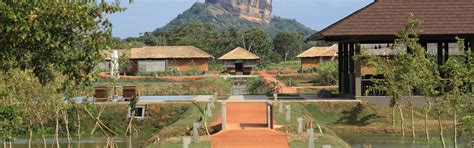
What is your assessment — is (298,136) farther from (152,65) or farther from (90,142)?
(152,65)

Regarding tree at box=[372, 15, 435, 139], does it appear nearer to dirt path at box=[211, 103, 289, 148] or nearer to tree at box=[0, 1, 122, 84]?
dirt path at box=[211, 103, 289, 148]

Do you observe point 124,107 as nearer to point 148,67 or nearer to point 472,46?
point 472,46

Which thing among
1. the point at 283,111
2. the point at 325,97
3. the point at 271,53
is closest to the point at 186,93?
the point at 325,97

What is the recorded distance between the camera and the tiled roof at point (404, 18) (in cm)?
2742

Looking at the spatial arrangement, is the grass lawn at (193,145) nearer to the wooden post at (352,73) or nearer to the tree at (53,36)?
→ the tree at (53,36)

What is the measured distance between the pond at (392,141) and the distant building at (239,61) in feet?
127

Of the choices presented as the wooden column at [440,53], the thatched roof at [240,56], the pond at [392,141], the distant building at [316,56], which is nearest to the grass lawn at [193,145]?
the pond at [392,141]

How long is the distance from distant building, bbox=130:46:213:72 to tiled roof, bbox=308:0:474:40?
110ft

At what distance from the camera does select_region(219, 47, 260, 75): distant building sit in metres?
63.4

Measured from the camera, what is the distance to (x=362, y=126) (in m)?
26.3

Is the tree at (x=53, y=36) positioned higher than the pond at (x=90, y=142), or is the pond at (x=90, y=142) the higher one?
the tree at (x=53, y=36)

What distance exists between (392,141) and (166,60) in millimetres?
40033

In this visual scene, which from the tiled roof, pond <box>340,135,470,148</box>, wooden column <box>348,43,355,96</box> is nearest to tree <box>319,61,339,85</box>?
wooden column <box>348,43,355,96</box>

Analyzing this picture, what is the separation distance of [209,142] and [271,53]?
2842 inches
